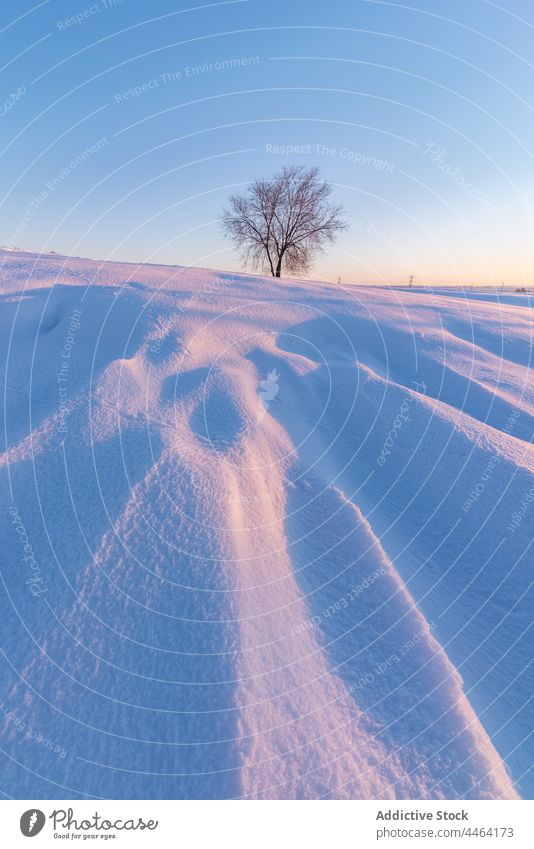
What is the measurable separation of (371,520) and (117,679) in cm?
214

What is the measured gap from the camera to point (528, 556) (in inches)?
120

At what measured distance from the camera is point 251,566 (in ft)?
8.66

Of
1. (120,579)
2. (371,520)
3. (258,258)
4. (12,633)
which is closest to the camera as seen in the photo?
(12,633)

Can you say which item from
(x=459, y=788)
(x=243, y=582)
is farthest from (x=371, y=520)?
(x=459, y=788)

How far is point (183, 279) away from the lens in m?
6.88

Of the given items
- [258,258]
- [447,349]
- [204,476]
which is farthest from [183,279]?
[258,258]

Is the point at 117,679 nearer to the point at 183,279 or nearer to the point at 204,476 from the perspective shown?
the point at 204,476

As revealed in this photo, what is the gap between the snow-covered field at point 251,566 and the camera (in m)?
1.91

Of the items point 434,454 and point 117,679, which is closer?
point 117,679

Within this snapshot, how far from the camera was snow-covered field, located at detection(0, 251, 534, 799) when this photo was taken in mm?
1909
